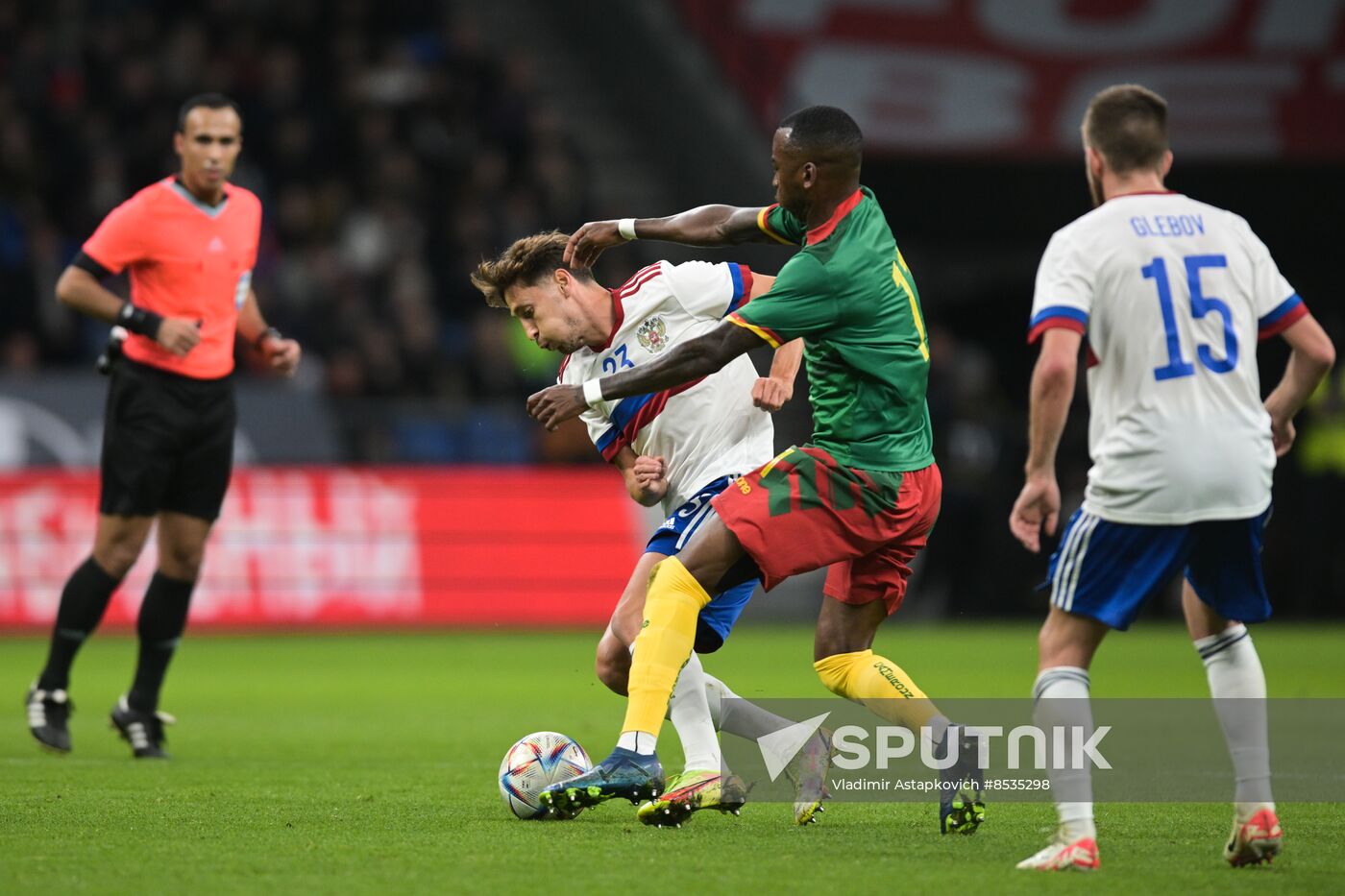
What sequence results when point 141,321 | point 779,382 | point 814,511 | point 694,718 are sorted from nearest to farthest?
point 814,511 → point 779,382 → point 694,718 → point 141,321

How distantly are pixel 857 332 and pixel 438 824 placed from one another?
2048mm

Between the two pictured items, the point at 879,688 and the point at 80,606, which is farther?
the point at 80,606

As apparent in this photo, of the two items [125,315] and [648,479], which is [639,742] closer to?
A: [648,479]

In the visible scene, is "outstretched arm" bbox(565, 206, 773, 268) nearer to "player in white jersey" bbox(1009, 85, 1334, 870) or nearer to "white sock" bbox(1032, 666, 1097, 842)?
"player in white jersey" bbox(1009, 85, 1334, 870)

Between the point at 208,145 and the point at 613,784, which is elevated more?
the point at 208,145

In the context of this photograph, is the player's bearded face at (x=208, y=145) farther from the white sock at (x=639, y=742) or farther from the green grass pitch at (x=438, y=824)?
the white sock at (x=639, y=742)

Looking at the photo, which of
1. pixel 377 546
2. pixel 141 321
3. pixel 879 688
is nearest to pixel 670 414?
pixel 879 688

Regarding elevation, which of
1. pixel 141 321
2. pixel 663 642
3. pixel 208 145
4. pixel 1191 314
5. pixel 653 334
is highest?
pixel 208 145

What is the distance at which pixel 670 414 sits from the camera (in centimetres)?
649

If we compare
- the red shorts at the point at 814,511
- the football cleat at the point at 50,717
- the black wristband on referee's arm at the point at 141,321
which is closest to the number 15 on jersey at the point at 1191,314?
the red shorts at the point at 814,511

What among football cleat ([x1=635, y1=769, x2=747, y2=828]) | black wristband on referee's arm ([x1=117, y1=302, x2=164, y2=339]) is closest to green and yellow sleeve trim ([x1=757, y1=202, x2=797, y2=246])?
football cleat ([x1=635, y1=769, x2=747, y2=828])

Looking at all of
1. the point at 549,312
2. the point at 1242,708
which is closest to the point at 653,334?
the point at 549,312

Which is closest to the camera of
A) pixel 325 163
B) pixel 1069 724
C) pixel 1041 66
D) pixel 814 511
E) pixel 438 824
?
pixel 1069 724

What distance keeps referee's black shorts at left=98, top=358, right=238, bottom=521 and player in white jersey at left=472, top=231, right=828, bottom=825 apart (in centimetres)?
218
